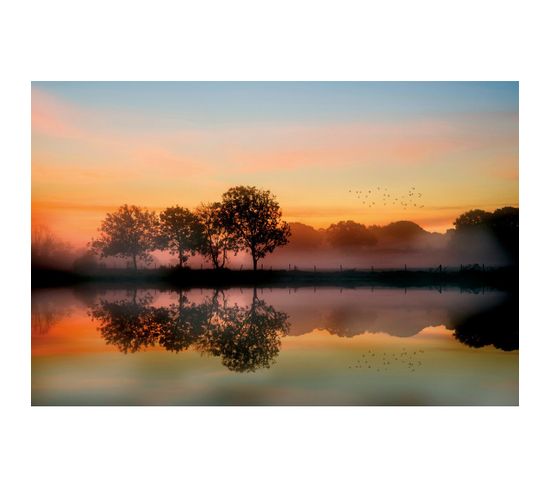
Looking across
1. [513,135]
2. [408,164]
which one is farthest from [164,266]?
[513,135]

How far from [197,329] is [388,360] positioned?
274cm

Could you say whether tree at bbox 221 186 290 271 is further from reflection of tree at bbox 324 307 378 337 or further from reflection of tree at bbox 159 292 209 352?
reflection of tree at bbox 324 307 378 337

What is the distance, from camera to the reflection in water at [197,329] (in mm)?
10383

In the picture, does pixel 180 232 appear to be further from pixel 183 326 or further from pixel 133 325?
pixel 133 325

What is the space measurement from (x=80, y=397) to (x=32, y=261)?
196 cm

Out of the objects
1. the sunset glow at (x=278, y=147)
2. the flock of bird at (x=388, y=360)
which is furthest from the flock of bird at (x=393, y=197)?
the flock of bird at (x=388, y=360)

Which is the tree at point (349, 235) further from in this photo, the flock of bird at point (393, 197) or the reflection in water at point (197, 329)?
the reflection in water at point (197, 329)

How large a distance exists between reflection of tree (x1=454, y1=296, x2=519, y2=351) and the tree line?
9.59 feet

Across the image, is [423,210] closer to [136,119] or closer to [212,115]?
[212,115]

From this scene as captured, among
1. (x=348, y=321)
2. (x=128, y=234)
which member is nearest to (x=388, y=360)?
(x=348, y=321)

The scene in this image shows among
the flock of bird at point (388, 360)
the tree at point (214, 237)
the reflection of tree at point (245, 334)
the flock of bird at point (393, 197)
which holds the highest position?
the flock of bird at point (393, 197)

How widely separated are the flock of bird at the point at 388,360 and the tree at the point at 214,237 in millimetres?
2727

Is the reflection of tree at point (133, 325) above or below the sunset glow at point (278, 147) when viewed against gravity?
below

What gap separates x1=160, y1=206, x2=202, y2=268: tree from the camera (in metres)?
11.1
